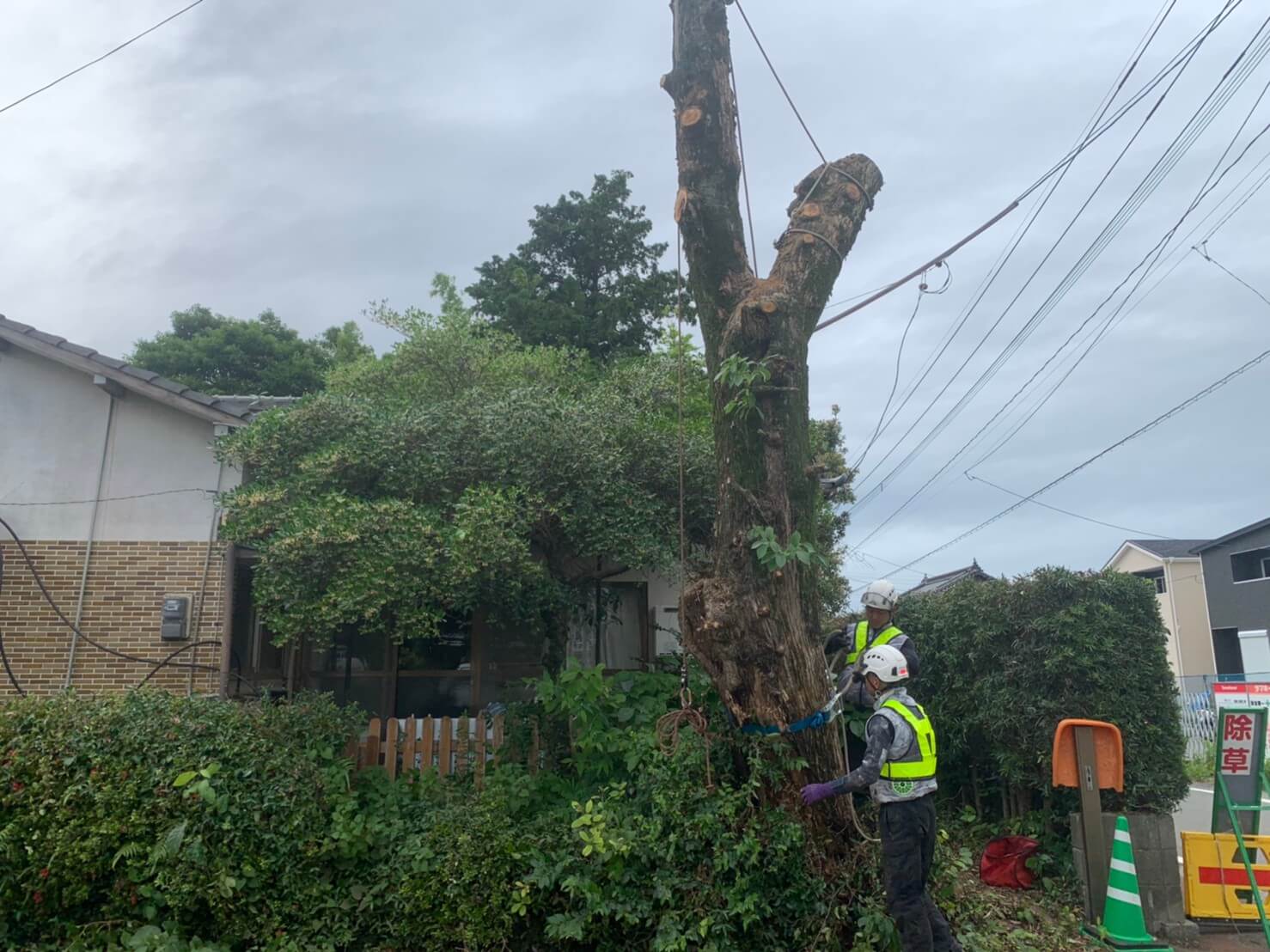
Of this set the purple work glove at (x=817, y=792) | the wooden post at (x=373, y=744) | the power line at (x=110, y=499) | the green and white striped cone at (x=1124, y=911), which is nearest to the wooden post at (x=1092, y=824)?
the green and white striped cone at (x=1124, y=911)

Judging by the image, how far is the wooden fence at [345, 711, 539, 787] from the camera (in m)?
7.59

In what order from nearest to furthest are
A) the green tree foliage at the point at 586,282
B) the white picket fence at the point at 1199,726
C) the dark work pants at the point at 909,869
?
1. the dark work pants at the point at 909,869
2. the white picket fence at the point at 1199,726
3. the green tree foliage at the point at 586,282

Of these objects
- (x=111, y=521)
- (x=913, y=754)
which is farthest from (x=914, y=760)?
(x=111, y=521)

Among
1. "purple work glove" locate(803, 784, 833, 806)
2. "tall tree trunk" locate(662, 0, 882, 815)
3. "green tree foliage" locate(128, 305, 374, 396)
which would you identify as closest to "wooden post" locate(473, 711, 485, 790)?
"tall tree trunk" locate(662, 0, 882, 815)

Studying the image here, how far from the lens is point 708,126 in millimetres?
6516

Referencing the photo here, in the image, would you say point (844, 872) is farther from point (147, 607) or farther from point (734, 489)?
point (147, 607)

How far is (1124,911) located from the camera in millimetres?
6008

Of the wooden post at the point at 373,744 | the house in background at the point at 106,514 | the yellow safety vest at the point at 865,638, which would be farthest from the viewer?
the house in background at the point at 106,514

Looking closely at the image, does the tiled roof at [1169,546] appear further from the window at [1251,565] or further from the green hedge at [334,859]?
the green hedge at [334,859]

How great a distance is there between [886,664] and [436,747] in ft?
13.2

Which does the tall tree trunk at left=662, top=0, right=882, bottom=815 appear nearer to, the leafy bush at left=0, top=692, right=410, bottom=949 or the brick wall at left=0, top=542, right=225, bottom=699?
the leafy bush at left=0, top=692, right=410, bottom=949

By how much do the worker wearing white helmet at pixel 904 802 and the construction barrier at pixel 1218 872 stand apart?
221 centimetres

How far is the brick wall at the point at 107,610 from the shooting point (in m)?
9.81

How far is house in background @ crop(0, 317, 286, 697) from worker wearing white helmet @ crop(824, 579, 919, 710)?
671 centimetres
